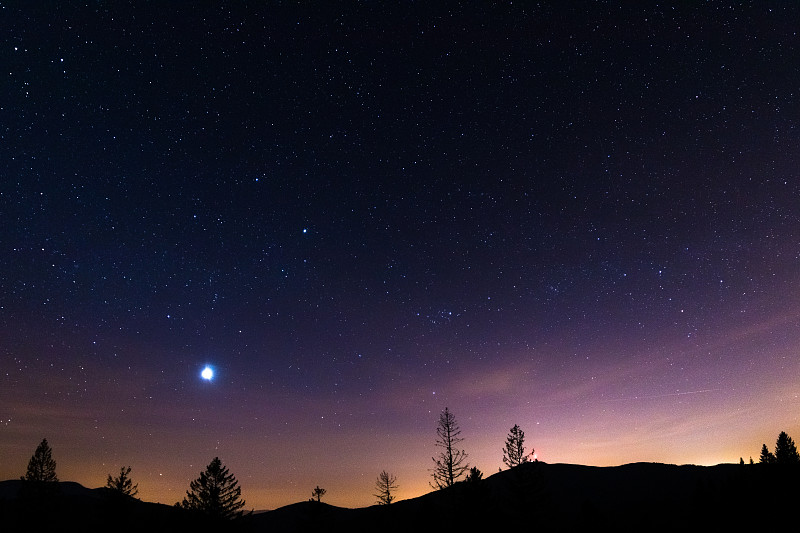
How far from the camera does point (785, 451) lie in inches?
2315

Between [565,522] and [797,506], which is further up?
[797,506]

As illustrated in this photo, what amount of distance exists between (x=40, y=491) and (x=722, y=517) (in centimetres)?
6918

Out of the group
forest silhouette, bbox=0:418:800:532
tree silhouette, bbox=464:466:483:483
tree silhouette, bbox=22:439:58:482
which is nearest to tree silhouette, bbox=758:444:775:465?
forest silhouette, bbox=0:418:800:532

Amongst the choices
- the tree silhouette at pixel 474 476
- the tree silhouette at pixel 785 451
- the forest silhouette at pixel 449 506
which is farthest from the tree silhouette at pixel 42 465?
the tree silhouette at pixel 785 451

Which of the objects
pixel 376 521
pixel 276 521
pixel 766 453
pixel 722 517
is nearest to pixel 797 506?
pixel 722 517

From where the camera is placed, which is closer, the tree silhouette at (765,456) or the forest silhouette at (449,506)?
the forest silhouette at (449,506)

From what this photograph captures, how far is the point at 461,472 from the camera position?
33688 mm

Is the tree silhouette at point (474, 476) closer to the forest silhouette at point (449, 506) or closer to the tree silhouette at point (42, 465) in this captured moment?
the forest silhouette at point (449, 506)

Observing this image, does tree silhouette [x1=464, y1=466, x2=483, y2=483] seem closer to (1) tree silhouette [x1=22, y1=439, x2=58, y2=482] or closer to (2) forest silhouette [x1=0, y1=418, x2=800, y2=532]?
(2) forest silhouette [x1=0, y1=418, x2=800, y2=532]

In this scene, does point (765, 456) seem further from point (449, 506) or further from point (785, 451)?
point (449, 506)

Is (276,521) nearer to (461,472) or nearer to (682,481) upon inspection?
(682,481)

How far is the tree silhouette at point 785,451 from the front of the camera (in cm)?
5803

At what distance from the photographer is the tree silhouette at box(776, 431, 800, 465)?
58031mm

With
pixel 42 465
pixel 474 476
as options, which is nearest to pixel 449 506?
pixel 474 476
